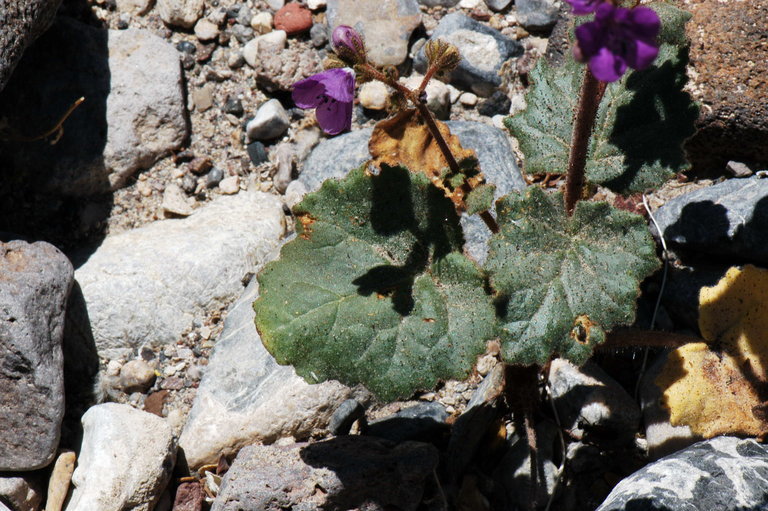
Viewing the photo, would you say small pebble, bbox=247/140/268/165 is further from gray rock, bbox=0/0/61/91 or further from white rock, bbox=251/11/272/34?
gray rock, bbox=0/0/61/91

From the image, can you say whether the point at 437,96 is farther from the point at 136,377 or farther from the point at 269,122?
the point at 136,377

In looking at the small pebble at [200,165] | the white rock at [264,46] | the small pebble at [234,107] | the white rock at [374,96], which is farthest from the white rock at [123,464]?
the white rock at [264,46]

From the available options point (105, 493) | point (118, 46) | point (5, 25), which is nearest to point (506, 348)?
point (105, 493)

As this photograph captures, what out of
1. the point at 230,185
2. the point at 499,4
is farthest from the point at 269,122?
the point at 499,4

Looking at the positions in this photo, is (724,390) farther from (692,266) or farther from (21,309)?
(21,309)

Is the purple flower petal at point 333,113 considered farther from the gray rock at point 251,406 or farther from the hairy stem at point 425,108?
the gray rock at point 251,406

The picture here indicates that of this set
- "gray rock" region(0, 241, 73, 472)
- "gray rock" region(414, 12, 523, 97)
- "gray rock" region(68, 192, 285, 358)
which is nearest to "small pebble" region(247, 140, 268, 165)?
"gray rock" region(68, 192, 285, 358)
